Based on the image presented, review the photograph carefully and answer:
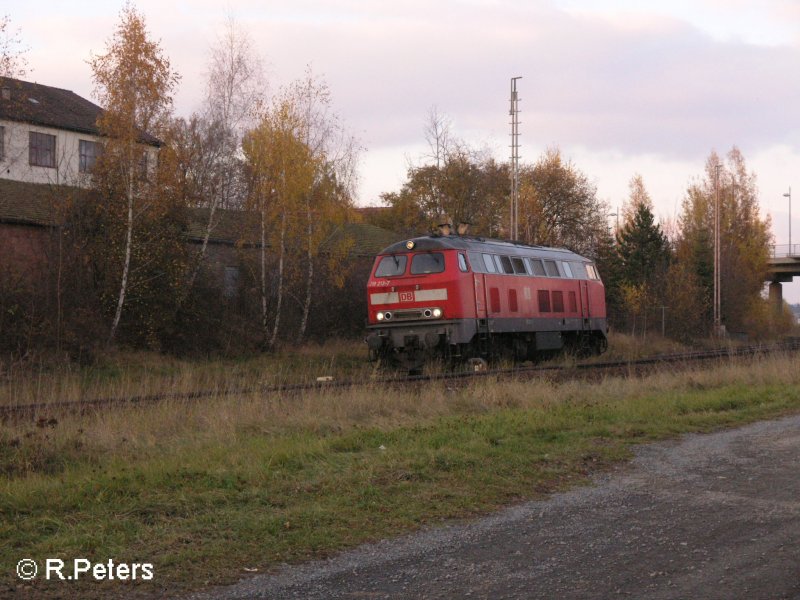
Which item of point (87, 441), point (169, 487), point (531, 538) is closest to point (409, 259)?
point (87, 441)

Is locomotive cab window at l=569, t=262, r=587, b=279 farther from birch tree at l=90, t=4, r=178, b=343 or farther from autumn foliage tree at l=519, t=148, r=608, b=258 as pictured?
autumn foliage tree at l=519, t=148, r=608, b=258

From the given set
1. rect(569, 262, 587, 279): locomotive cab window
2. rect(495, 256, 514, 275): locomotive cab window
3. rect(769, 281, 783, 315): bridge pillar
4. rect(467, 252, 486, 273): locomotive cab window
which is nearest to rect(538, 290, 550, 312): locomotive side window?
rect(495, 256, 514, 275): locomotive cab window

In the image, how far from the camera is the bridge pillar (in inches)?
2801

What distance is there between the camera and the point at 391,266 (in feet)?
72.9

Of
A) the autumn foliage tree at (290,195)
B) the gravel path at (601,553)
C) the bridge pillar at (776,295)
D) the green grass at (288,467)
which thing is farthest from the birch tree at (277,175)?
the bridge pillar at (776,295)

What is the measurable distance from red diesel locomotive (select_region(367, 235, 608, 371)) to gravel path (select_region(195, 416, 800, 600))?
12.4m

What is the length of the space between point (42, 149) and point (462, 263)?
24551 millimetres

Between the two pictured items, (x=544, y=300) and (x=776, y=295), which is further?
(x=776, y=295)

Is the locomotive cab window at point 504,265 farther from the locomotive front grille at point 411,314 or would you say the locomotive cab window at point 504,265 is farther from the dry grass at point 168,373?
the dry grass at point 168,373

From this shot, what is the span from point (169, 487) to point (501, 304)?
1503 cm

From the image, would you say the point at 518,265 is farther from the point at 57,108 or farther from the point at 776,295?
the point at 776,295

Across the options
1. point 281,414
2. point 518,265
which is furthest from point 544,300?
point 281,414

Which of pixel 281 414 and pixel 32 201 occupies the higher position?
pixel 32 201

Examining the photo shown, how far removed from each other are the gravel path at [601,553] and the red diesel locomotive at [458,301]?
1243 centimetres
